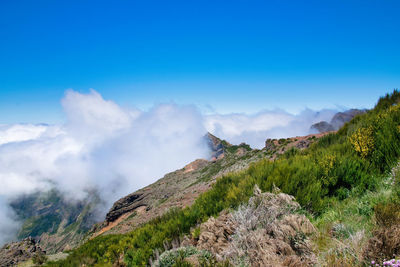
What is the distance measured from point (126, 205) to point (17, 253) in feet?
200

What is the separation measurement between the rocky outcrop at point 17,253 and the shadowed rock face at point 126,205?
5118 centimetres

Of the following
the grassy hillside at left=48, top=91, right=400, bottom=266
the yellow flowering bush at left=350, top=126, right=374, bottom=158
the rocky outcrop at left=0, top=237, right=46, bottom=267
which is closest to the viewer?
the grassy hillside at left=48, top=91, right=400, bottom=266

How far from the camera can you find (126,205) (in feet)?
236

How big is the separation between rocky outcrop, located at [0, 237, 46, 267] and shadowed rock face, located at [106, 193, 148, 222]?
51177mm

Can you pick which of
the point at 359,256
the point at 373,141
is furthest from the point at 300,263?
the point at 373,141

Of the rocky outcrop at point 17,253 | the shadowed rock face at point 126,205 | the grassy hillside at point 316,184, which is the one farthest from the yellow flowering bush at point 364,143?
the shadowed rock face at point 126,205

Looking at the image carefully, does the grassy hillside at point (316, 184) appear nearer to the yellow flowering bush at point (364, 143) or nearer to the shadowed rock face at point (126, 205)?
the yellow flowering bush at point (364, 143)

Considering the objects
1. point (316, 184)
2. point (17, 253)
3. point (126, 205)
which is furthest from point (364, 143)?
point (126, 205)

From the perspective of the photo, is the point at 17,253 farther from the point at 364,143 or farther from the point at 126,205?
the point at 126,205

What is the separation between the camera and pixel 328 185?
6293 millimetres

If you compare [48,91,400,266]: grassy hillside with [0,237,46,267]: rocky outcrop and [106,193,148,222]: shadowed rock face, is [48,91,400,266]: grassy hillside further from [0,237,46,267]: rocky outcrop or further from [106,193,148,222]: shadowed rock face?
[106,193,148,222]: shadowed rock face

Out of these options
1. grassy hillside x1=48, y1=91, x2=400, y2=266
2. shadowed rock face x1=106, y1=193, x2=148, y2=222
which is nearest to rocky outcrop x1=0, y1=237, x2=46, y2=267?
grassy hillside x1=48, y1=91, x2=400, y2=266

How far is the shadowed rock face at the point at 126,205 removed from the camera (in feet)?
224

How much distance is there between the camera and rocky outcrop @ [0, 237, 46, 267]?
1349 cm
